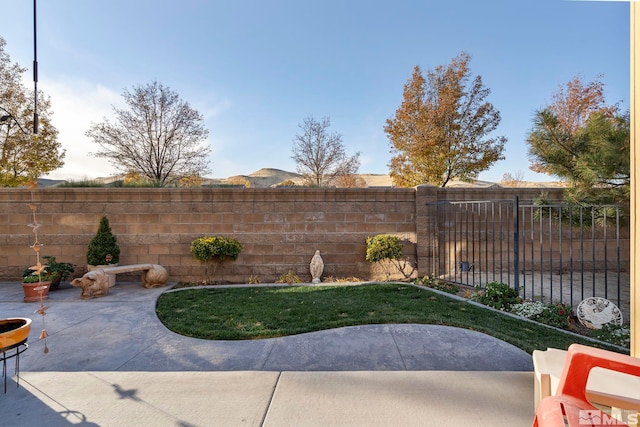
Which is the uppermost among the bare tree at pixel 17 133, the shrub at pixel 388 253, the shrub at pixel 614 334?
the bare tree at pixel 17 133

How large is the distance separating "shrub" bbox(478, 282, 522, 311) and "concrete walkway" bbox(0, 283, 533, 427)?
1.61m

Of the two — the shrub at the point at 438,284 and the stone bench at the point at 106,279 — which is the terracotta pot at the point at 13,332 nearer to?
the stone bench at the point at 106,279

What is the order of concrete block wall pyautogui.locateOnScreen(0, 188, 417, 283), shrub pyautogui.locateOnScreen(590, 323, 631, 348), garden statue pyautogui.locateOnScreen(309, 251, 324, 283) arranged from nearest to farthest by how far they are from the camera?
shrub pyautogui.locateOnScreen(590, 323, 631, 348) → garden statue pyautogui.locateOnScreen(309, 251, 324, 283) → concrete block wall pyautogui.locateOnScreen(0, 188, 417, 283)

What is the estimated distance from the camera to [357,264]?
6.41m

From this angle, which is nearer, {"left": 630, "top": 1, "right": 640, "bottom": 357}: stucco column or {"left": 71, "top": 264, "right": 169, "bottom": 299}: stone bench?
{"left": 630, "top": 1, "right": 640, "bottom": 357}: stucco column

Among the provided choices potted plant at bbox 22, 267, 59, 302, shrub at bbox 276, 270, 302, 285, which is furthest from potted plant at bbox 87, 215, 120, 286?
shrub at bbox 276, 270, 302, 285

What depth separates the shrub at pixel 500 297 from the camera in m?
4.37

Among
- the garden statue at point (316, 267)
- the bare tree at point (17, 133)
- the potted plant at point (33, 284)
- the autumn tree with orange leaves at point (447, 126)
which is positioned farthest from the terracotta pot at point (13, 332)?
the autumn tree with orange leaves at point (447, 126)

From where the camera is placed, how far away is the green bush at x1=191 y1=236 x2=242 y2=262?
5879mm

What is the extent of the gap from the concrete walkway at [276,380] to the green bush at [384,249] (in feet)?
8.60

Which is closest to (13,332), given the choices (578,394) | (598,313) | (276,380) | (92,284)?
(276,380)

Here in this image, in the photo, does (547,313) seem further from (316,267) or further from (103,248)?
(103,248)

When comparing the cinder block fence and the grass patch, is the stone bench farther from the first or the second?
the grass patch

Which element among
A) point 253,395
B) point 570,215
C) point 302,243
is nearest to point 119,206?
point 302,243
